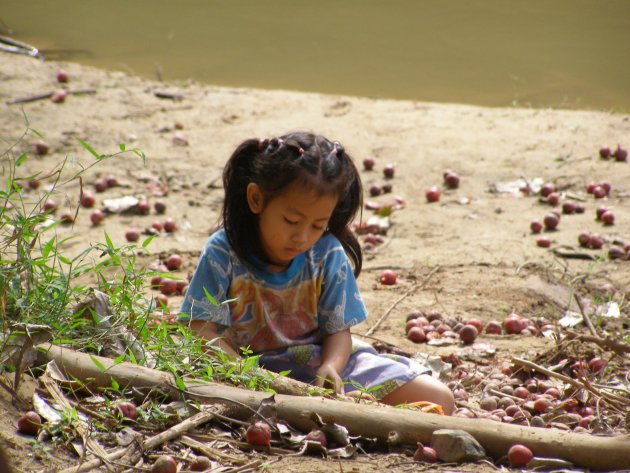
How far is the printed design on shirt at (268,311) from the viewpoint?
3.48 meters

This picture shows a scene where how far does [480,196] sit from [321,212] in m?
3.60

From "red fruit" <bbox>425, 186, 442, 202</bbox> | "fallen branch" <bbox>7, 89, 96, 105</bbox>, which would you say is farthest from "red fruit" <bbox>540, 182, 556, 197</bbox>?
"fallen branch" <bbox>7, 89, 96, 105</bbox>

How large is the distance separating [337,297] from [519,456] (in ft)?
3.85

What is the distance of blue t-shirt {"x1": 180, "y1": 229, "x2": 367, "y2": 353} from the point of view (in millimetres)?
3432

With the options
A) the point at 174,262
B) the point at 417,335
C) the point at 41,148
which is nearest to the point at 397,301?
the point at 417,335

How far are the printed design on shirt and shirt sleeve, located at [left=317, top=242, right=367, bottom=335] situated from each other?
48 mm

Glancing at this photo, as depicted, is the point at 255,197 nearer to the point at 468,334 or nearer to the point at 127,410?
the point at 127,410

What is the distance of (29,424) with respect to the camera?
2.50 meters

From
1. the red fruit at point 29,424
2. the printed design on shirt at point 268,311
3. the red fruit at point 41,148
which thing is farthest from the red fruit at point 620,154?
the red fruit at point 29,424

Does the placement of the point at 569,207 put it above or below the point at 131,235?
above

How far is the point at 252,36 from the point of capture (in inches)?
475

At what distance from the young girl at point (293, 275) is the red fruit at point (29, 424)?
31.6 inches

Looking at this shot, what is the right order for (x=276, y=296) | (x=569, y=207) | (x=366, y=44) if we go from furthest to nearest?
(x=366, y=44), (x=569, y=207), (x=276, y=296)

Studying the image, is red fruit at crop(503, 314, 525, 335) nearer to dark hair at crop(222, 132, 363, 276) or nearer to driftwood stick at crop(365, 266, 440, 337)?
driftwood stick at crop(365, 266, 440, 337)
